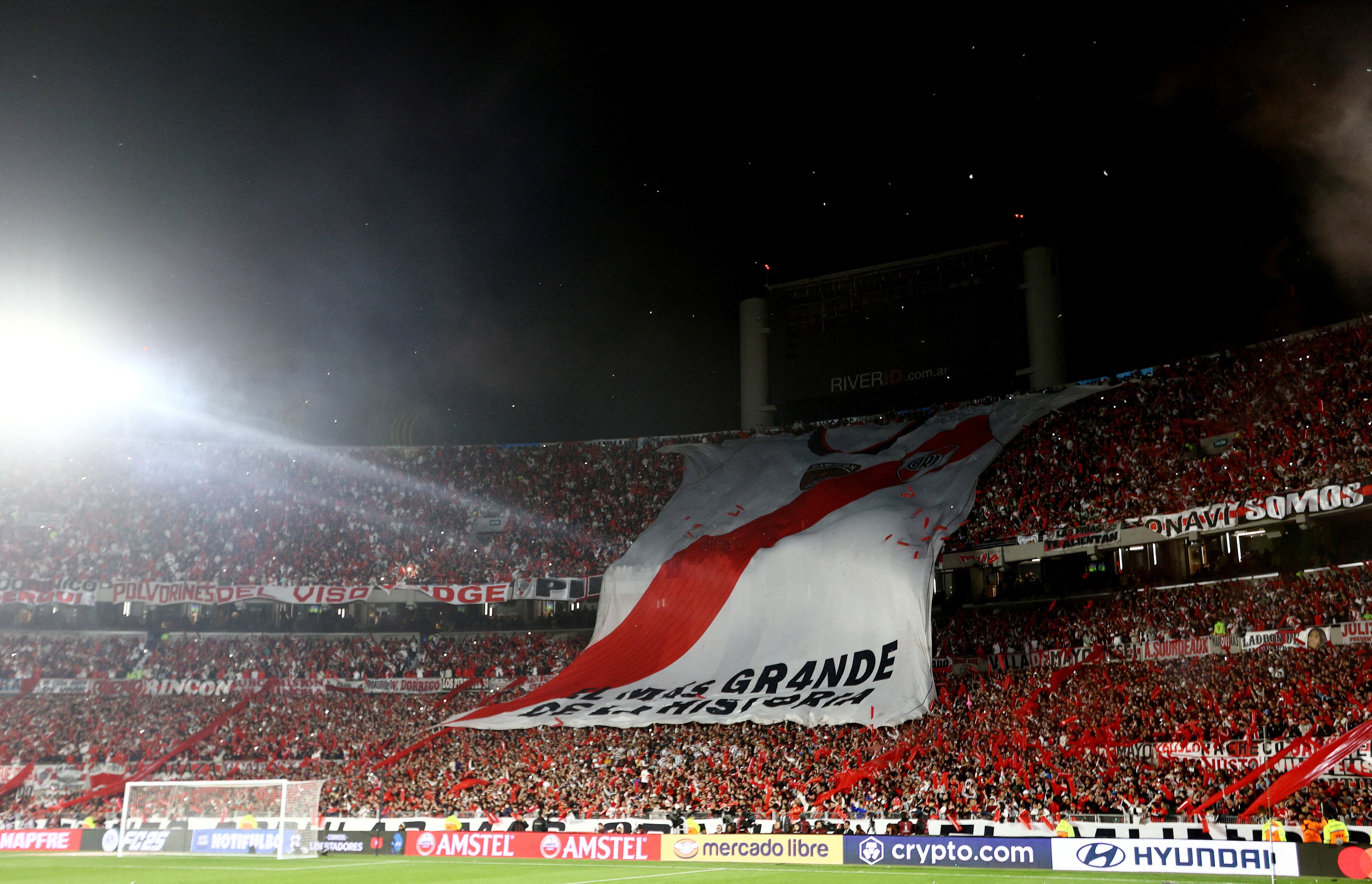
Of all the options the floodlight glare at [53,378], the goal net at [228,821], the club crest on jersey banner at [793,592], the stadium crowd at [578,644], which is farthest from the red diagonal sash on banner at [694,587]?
the floodlight glare at [53,378]

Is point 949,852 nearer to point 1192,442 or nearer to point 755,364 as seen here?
point 1192,442

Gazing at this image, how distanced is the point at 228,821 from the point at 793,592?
1877 centimetres

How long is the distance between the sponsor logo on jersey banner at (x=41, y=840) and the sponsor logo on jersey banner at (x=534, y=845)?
10.9m

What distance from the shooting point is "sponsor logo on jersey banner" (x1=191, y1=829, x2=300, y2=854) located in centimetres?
2844

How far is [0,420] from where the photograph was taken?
46062mm

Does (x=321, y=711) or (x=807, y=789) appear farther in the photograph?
(x=321, y=711)

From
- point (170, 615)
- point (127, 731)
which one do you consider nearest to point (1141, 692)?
point (127, 731)

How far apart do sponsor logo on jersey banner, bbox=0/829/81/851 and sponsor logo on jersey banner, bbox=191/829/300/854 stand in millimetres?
4981

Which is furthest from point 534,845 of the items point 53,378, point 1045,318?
point 53,378

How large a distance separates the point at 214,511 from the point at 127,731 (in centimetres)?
1070

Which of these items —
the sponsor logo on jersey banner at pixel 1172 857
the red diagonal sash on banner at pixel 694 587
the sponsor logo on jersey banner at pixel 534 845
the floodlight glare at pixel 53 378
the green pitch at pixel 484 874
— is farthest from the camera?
the red diagonal sash on banner at pixel 694 587

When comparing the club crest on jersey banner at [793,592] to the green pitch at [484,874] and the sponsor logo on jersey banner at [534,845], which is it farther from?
the green pitch at [484,874]

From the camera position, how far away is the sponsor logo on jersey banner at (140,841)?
96.9 ft

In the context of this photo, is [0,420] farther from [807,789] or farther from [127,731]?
[807,789]
